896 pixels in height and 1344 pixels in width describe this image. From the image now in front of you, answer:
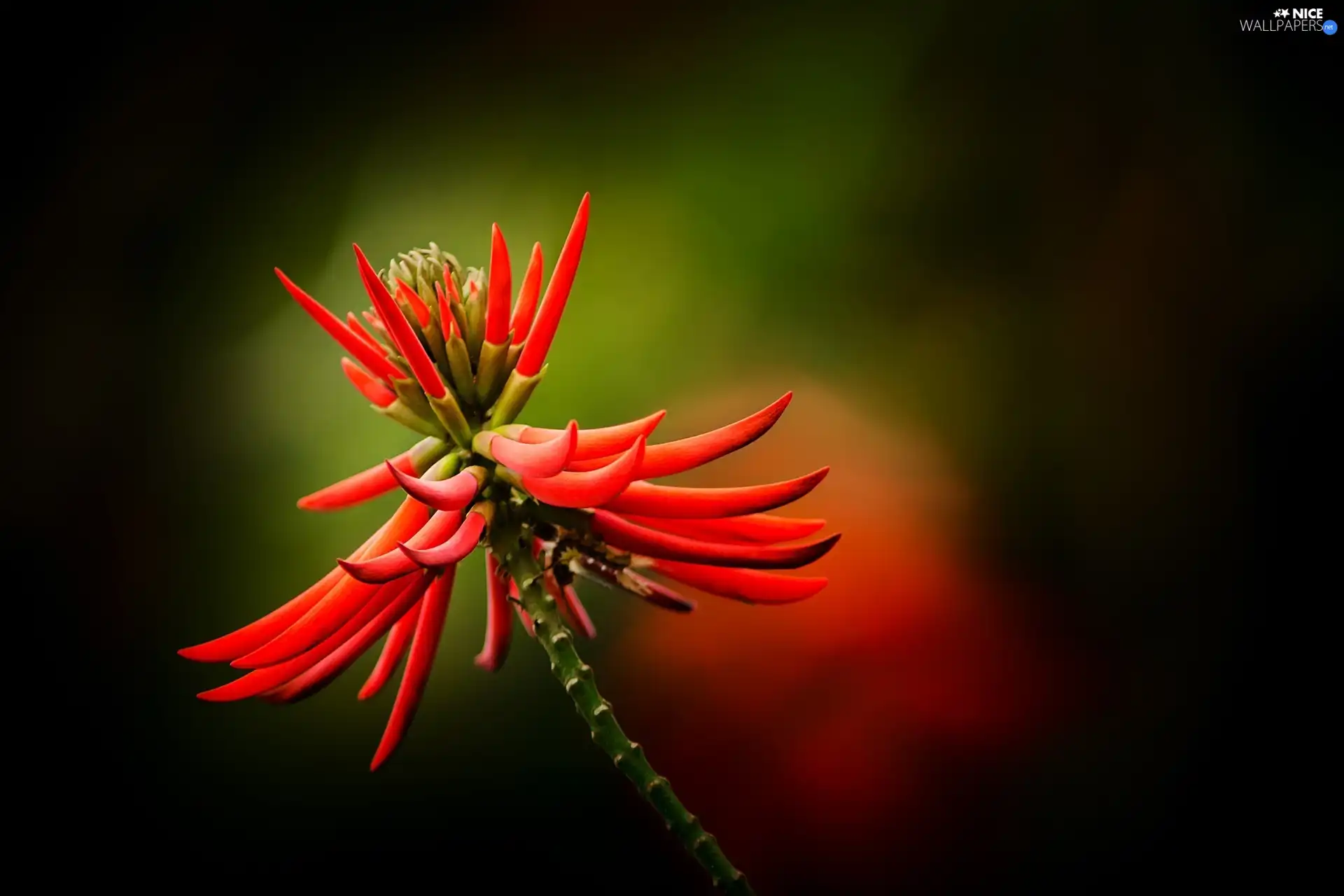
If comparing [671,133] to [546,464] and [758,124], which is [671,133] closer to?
[758,124]

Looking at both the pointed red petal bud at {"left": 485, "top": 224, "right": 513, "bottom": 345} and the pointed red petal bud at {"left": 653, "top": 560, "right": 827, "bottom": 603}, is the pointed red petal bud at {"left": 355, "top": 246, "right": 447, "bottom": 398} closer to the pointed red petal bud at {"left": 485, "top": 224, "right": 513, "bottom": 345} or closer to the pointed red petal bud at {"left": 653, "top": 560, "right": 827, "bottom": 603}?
the pointed red petal bud at {"left": 485, "top": 224, "right": 513, "bottom": 345}

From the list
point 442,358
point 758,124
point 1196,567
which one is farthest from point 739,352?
point 442,358

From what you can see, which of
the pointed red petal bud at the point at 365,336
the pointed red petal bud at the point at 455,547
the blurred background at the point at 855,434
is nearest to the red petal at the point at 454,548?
the pointed red petal bud at the point at 455,547

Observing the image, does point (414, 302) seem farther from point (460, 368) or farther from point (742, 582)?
point (742, 582)

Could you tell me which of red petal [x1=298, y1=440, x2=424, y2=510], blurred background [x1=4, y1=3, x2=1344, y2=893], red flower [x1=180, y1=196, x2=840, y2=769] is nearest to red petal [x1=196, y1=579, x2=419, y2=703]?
red flower [x1=180, y1=196, x2=840, y2=769]

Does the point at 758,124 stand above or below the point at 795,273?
above

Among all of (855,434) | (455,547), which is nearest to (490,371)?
(455,547)
